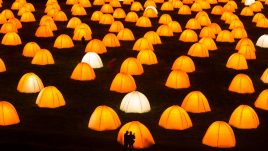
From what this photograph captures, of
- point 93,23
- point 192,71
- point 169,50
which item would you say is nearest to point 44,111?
point 192,71

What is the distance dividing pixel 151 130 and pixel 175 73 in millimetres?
4356

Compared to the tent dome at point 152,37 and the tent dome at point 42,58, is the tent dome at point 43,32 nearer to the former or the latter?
the tent dome at point 152,37

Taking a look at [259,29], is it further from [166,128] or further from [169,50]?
[166,128]

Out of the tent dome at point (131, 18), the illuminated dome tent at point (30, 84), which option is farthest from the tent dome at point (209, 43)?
the illuminated dome tent at point (30, 84)

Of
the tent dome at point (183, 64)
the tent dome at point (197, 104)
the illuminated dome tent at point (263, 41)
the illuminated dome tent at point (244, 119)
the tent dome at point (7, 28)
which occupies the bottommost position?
the illuminated dome tent at point (244, 119)

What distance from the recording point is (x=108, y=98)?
18.5m

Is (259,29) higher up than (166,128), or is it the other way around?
(259,29)

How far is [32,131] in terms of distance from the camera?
1537cm

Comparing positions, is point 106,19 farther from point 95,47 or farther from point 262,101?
point 262,101

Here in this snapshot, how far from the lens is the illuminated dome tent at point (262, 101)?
1795 cm

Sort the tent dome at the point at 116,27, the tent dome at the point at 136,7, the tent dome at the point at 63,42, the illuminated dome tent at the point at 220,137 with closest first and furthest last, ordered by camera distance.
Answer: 1. the illuminated dome tent at the point at 220,137
2. the tent dome at the point at 63,42
3. the tent dome at the point at 116,27
4. the tent dome at the point at 136,7

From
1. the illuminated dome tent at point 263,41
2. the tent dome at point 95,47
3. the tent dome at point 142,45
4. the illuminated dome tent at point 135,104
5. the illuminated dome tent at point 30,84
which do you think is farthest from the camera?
the illuminated dome tent at point 263,41

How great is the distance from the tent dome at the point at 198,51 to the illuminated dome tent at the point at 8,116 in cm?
1002

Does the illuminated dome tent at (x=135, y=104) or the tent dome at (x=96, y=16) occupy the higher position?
the tent dome at (x=96, y=16)
